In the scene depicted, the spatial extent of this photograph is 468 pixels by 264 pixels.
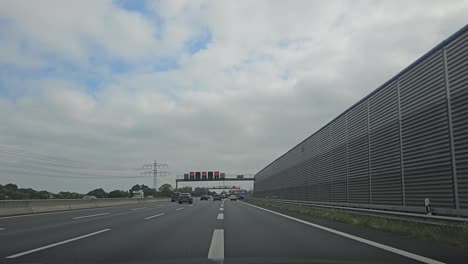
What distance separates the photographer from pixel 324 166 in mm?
34875

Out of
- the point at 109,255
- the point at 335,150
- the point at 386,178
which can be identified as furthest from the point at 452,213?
the point at 335,150

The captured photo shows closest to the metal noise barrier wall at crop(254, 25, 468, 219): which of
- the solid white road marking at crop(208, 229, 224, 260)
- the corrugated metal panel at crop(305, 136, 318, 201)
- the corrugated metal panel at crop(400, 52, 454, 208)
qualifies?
the corrugated metal panel at crop(400, 52, 454, 208)

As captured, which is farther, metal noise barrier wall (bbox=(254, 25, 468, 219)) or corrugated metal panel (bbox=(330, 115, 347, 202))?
corrugated metal panel (bbox=(330, 115, 347, 202))

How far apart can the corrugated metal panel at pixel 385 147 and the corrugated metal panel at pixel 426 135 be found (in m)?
0.85

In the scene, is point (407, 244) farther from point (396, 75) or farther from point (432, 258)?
point (396, 75)

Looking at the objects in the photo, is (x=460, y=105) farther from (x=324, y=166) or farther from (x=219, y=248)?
(x=324, y=166)

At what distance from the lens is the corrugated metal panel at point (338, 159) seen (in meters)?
28.5

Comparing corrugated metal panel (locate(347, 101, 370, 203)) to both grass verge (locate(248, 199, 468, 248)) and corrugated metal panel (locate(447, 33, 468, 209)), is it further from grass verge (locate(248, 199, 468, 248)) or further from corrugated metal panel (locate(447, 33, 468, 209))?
corrugated metal panel (locate(447, 33, 468, 209))

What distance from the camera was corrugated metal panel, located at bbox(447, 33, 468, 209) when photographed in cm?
1308

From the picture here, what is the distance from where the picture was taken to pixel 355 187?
82.4 feet

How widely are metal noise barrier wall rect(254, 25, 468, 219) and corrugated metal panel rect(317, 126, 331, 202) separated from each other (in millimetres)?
Result: 2090

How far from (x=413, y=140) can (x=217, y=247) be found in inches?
404

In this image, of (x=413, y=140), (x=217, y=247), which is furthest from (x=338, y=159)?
(x=217, y=247)

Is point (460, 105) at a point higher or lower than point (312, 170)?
higher
